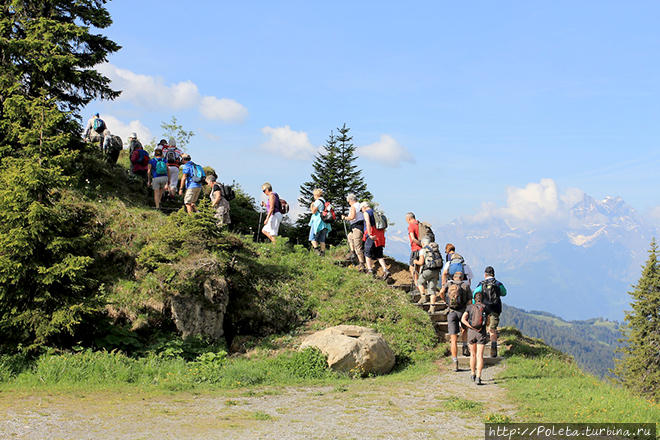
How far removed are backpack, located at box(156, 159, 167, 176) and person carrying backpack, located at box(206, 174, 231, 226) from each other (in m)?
2.47

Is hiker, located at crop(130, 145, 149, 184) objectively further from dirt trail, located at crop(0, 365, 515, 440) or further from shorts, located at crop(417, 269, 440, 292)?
dirt trail, located at crop(0, 365, 515, 440)

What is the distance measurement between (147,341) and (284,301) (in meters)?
4.26

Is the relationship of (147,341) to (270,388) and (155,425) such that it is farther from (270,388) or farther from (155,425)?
(155,425)

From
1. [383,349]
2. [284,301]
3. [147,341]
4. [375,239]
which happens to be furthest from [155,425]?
[375,239]

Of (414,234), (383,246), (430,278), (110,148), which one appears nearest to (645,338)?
(383,246)

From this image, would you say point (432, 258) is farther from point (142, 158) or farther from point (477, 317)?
point (142, 158)

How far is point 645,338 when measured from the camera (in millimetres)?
33281

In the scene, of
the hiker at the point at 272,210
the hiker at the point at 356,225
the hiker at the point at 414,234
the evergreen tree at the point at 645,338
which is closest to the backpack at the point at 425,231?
the hiker at the point at 414,234

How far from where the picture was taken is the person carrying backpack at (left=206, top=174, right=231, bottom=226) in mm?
16703

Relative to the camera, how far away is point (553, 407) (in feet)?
29.2

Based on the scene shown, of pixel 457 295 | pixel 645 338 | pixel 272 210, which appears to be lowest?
pixel 645 338

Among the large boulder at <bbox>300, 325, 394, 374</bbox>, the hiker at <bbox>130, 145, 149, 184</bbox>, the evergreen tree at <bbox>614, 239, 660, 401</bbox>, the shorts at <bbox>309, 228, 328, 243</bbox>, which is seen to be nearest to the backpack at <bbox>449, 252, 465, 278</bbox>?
the large boulder at <bbox>300, 325, 394, 374</bbox>

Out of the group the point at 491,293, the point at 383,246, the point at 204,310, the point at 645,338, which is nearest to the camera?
the point at 204,310

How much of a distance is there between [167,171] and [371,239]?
8.22 m
